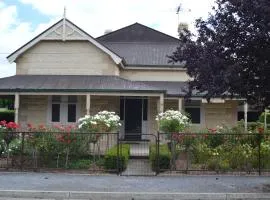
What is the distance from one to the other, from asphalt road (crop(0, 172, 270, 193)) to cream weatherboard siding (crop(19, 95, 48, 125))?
37.1 feet

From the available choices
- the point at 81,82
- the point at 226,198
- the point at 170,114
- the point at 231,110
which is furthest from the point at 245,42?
the point at 231,110

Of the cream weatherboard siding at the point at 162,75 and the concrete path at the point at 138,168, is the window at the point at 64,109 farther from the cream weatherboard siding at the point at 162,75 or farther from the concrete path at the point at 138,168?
the concrete path at the point at 138,168

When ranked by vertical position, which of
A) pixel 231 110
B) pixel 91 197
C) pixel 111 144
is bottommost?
pixel 91 197

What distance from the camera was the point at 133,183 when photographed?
1428cm

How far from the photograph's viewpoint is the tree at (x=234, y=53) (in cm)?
1191

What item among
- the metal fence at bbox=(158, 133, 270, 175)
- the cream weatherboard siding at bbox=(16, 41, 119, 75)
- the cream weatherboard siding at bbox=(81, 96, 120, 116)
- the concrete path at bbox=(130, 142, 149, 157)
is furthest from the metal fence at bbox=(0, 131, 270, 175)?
the cream weatherboard siding at bbox=(16, 41, 119, 75)

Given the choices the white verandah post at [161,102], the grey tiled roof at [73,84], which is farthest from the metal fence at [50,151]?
the white verandah post at [161,102]

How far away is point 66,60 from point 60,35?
53.8 inches

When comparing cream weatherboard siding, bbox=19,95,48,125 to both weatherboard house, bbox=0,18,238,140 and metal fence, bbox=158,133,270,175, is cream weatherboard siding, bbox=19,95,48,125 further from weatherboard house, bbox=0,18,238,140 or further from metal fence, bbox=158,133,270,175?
metal fence, bbox=158,133,270,175

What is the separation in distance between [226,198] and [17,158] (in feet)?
25.1

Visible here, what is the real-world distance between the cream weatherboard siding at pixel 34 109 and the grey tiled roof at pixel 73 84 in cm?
113

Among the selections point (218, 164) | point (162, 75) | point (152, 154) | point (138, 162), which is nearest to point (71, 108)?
point (162, 75)

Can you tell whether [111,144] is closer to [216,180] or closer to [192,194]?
[216,180]

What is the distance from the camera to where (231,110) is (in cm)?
2844
